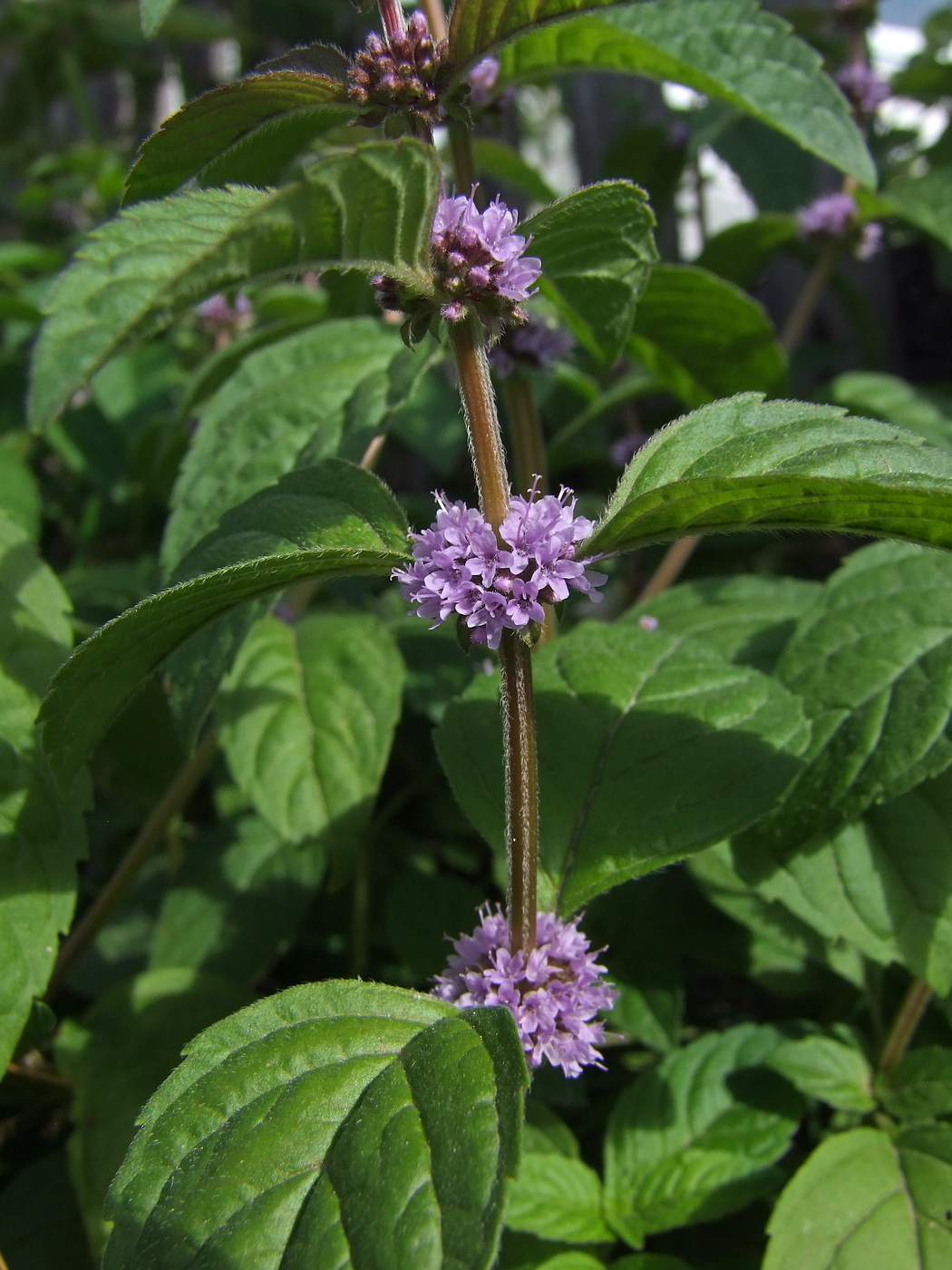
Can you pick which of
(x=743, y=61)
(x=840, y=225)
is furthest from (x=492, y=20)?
(x=840, y=225)

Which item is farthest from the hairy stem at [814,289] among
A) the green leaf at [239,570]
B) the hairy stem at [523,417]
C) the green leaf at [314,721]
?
the green leaf at [239,570]

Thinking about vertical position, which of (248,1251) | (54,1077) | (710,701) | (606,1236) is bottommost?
(606,1236)

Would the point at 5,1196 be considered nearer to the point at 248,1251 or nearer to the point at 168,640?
the point at 248,1251

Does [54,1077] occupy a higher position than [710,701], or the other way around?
[710,701]

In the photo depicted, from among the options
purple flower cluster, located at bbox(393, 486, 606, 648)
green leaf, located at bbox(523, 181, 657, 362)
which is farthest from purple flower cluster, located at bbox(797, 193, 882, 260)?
purple flower cluster, located at bbox(393, 486, 606, 648)

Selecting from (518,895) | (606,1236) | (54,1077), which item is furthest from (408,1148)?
(54,1077)

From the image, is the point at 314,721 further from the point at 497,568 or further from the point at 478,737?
the point at 497,568
